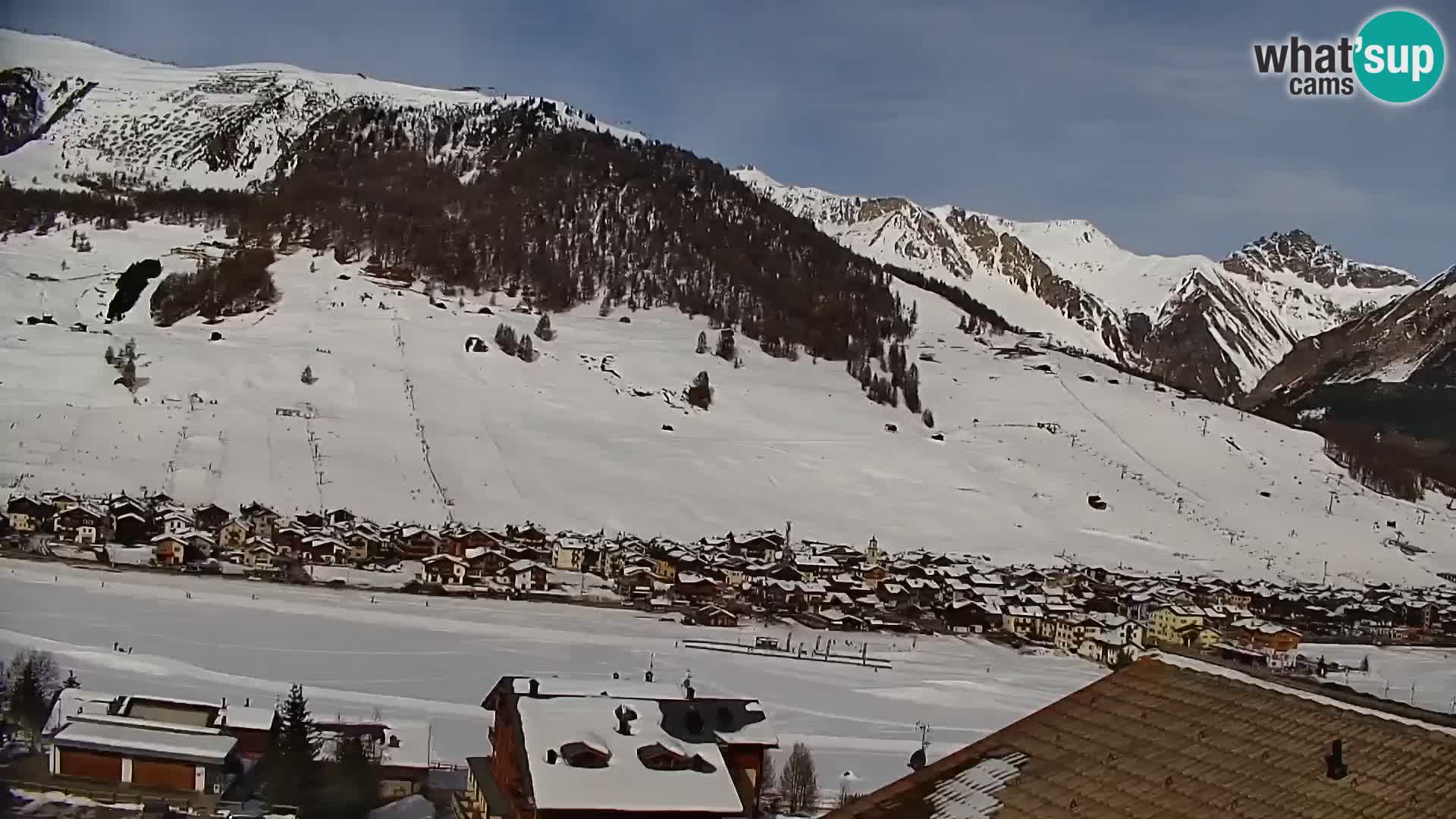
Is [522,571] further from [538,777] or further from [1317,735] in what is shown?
[1317,735]

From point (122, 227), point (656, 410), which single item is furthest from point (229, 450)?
point (122, 227)

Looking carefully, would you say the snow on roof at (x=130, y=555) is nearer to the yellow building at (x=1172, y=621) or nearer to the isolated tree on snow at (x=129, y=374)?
the isolated tree on snow at (x=129, y=374)

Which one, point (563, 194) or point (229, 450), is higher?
point (563, 194)

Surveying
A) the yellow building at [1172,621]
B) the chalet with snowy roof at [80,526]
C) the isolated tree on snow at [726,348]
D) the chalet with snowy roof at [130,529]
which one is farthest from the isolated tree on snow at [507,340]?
the yellow building at [1172,621]

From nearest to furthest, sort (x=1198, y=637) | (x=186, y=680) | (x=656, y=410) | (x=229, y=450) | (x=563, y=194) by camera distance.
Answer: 1. (x=186, y=680)
2. (x=1198, y=637)
3. (x=229, y=450)
4. (x=656, y=410)
5. (x=563, y=194)

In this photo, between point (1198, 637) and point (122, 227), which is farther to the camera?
point (122, 227)

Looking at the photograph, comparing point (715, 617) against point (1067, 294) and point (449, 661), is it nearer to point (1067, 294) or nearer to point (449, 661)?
point (449, 661)
